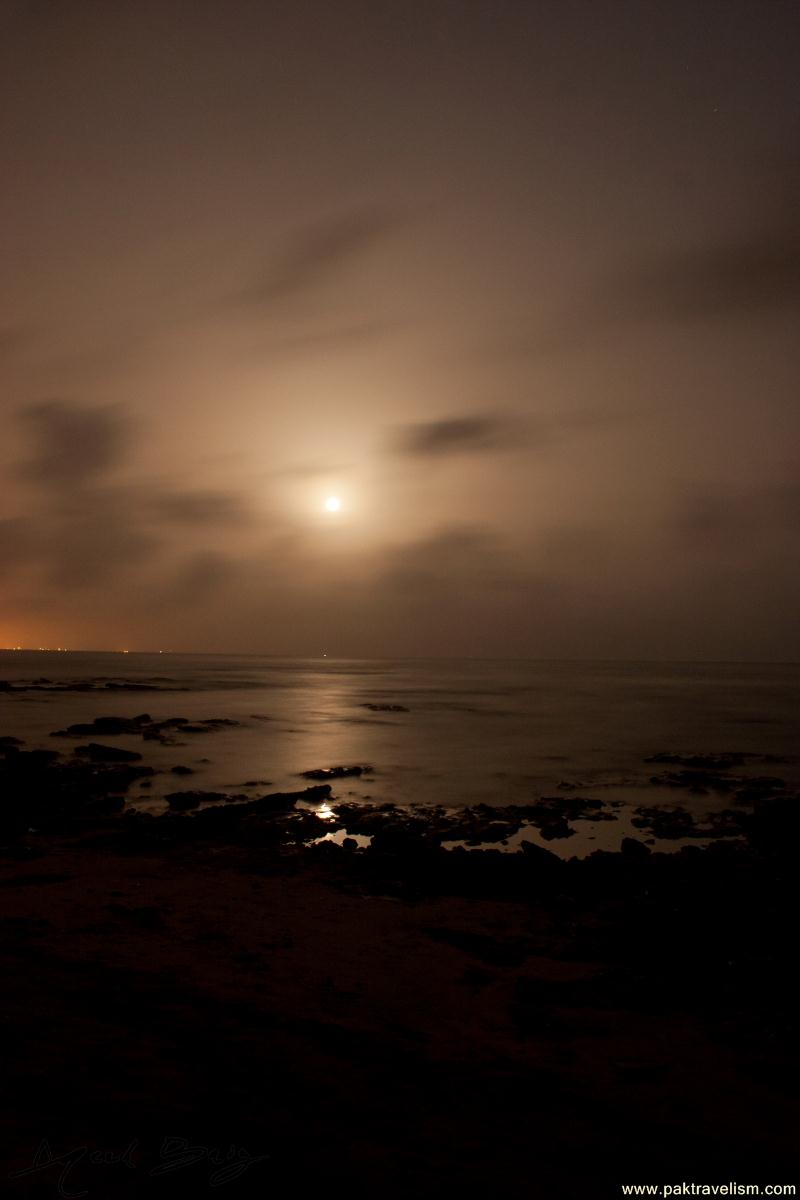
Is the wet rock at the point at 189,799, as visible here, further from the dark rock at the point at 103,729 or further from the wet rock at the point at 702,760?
the wet rock at the point at 702,760

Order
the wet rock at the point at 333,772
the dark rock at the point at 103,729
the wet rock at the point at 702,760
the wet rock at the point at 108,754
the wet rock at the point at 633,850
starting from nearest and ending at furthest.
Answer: the wet rock at the point at 633,850, the wet rock at the point at 333,772, the wet rock at the point at 108,754, the wet rock at the point at 702,760, the dark rock at the point at 103,729

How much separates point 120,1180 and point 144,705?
63217mm

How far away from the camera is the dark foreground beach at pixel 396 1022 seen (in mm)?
5027

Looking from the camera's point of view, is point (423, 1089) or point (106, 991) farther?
point (106, 991)

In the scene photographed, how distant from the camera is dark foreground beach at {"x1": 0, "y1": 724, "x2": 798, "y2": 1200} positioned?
503cm

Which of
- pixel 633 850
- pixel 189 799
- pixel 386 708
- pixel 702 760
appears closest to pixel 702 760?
pixel 702 760

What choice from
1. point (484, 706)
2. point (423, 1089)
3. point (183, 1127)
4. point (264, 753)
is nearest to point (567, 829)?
point (423, 1089)

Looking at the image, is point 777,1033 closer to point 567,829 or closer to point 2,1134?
point 2,1134

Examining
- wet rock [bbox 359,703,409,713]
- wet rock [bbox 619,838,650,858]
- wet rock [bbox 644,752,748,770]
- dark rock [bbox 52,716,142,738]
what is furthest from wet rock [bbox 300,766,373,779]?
wet rock [bbox 359,703,409,713]

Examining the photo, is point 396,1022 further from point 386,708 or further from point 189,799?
point 386,708

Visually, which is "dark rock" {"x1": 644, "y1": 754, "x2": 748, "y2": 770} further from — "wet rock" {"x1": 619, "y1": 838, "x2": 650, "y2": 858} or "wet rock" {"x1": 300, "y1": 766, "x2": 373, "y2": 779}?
"wet rock" {"x1": 619, "y1": 838, "x2": 650, "y2": 858}

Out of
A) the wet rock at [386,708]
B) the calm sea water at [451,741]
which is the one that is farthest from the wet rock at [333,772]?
the wet rock at [386,708]

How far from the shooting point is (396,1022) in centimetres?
759

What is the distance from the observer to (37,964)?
325 inches
